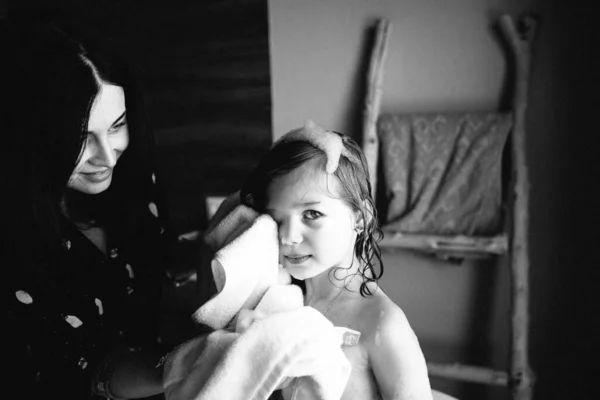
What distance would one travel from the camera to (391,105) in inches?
58.3

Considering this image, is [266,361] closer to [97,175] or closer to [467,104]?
[97,175]

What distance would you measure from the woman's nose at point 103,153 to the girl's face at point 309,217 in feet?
1.08

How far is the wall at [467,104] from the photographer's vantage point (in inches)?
52.1

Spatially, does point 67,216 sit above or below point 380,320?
above

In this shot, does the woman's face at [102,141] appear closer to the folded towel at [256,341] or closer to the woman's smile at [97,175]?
the woman's smile at [97,175]

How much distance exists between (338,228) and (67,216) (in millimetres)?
619

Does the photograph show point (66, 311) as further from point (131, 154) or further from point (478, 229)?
point (478, 229)

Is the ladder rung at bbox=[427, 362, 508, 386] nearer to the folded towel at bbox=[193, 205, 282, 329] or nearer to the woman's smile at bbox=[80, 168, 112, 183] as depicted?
the folded towel at bbox=[193, 205, 282, 329]

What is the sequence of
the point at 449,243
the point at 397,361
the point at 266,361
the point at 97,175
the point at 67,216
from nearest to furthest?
the point at 266,361 → the point at 397,361 → the point at 97,175 → the point at 67,216 → the point at 449,243

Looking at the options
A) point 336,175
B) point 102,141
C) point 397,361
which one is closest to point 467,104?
point 336,175

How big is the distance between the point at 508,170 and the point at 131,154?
3.71 feet

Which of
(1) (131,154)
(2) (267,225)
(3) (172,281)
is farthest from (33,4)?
(2) (267,225)

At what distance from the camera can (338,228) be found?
75cm

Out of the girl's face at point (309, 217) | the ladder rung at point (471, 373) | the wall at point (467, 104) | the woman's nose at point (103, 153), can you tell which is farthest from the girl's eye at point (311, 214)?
the ladder rung at point (471, 373)
